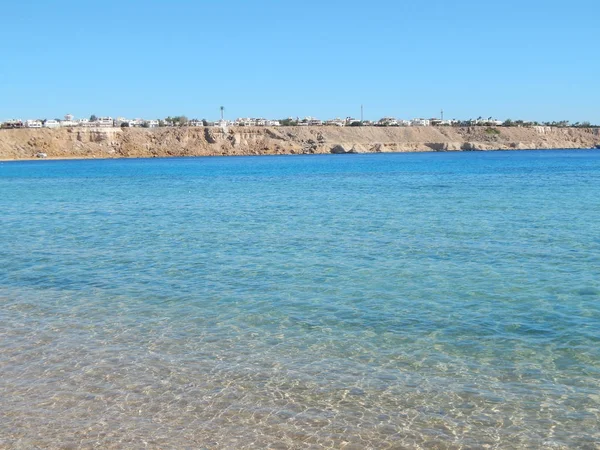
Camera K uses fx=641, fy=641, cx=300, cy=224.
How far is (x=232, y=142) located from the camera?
16450cm

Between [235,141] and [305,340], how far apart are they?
6187 inches

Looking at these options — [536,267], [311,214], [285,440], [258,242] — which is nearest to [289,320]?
[285,440]

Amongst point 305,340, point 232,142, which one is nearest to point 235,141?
point 232,142

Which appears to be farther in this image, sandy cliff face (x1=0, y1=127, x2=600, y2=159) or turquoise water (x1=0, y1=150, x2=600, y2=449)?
sandy cliff face (x1=0, y1=127, x2=600, y2=159)

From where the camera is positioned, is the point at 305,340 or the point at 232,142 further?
the point at 232,142

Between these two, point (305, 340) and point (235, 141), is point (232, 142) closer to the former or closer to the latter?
point (235, 141)

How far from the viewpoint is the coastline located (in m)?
148

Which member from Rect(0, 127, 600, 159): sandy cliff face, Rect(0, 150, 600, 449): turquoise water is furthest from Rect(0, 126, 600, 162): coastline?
Rect(0, 150, 600, 449): turquoise water

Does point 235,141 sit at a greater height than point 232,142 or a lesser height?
greater

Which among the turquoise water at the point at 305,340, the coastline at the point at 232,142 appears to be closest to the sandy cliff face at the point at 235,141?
the coastline at the point at 232,142

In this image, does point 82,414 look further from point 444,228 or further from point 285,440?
point 444,228

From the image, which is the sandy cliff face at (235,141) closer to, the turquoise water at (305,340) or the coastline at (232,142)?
the coastline at (232,142)

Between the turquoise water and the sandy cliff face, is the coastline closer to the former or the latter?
the sandy cliff face

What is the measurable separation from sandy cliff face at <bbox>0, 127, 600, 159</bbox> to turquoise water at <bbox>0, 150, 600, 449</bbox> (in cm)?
13700
